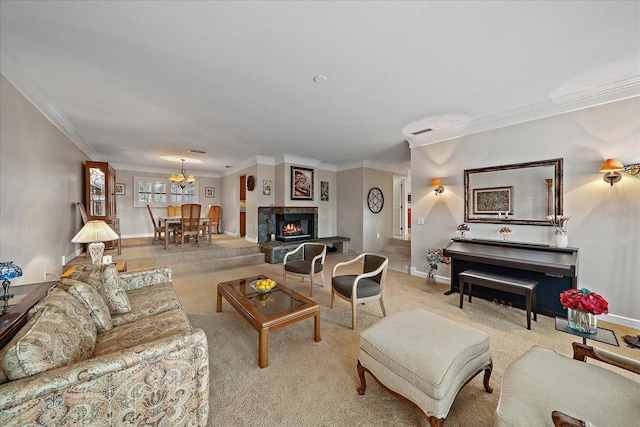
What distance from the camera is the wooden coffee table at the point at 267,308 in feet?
6.81

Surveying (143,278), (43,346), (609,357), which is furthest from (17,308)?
(609,357)

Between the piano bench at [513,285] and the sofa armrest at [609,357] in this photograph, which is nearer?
the sofa armrest at [609,357]

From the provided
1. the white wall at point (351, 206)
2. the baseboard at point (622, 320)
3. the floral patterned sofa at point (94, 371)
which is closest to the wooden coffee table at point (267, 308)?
the floral patterned sofa at point (94, 371)

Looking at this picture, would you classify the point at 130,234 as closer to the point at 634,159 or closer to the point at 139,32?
the point at 139,32

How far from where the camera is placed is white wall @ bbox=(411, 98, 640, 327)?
8.98 feet

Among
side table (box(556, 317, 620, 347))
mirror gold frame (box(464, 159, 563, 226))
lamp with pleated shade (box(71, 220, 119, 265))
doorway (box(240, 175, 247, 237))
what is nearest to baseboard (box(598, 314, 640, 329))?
mirror gold frame (box(464, 159, 563, 226))

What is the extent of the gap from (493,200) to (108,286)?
4.85 m

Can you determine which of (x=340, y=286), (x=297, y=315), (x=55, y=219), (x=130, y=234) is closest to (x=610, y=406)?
(x=297, y=315)

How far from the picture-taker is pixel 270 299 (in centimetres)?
262

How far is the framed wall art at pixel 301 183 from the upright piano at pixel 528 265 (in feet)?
13.4

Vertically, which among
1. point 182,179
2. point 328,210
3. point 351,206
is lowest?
point 328,210

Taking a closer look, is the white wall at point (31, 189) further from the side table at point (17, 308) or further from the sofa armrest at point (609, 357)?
the sofa armrest at point (609, 357)

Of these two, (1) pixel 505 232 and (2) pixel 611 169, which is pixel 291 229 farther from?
(2) pixel 611 169

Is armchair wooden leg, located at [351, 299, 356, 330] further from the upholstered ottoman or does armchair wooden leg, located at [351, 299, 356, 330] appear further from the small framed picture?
the small framed picture
